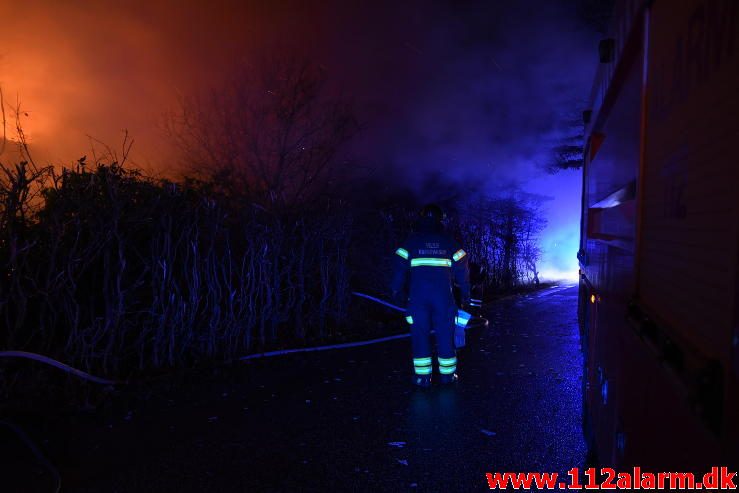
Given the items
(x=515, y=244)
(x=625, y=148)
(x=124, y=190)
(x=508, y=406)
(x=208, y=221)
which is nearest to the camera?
(x=625, y=148)

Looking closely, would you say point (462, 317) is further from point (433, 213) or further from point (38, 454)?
point (38, 454)

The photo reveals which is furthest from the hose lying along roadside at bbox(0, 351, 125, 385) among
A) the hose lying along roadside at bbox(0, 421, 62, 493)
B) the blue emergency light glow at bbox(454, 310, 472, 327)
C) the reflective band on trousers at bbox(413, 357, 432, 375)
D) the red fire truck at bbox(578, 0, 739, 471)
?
the red fire truck at bbox(578, 0, 739, 471)

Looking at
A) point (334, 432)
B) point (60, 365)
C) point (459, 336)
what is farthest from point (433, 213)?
point (60, 365)

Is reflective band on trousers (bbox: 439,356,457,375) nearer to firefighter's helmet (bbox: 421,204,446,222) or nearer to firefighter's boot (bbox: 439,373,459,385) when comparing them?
firefighter's boot (bbox: 439,373,459,385)

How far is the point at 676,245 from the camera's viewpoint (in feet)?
4.24

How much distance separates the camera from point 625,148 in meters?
2.26

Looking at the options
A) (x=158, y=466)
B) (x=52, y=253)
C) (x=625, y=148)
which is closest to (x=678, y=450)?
(x=625, y=148)

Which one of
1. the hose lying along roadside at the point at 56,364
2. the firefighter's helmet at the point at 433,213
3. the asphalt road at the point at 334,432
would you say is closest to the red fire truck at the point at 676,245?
the asphalt road at the point at 334,432

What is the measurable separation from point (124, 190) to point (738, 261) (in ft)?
18.6

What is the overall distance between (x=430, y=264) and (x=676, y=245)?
12.1 feet

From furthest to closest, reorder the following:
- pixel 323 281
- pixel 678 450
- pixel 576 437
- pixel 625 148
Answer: pixel 323 281 → pixel 576 437 → pixel 625 148 → pixel 678 450

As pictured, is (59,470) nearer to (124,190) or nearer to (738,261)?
(124,190)

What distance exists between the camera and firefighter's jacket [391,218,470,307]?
4.99 m

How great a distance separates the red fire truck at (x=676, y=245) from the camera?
3.15 feet
